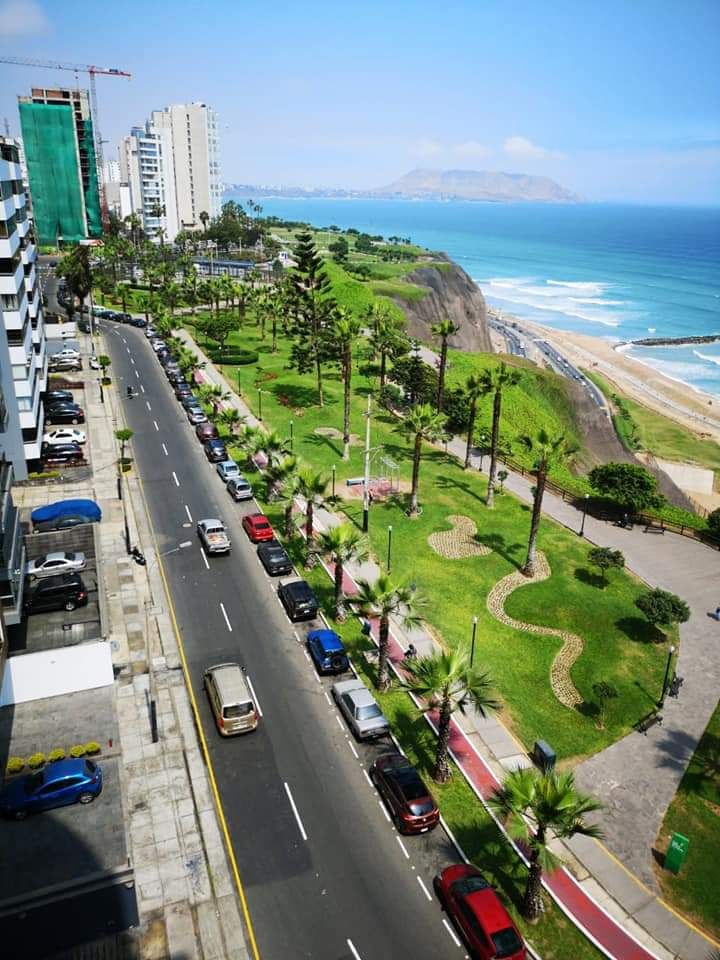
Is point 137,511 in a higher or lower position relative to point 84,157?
lower

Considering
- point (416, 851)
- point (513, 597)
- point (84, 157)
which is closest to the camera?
point (416, 851)

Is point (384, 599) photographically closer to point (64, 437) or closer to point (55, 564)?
Answer: point (55, 564)

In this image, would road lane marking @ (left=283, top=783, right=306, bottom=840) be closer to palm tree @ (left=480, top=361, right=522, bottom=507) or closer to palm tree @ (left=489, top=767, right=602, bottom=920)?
palm tree @ (left=489, top=767, right=602, bottom=920)

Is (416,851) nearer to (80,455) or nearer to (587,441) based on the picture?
(80,455)

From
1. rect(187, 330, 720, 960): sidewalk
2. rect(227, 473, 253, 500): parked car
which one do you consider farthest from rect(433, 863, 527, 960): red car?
rect(227, 473, 253, 500): parked car

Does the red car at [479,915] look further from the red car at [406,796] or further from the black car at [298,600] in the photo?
the black car at [298,600]

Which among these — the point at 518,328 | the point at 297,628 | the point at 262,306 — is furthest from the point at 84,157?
the point at 297,628
